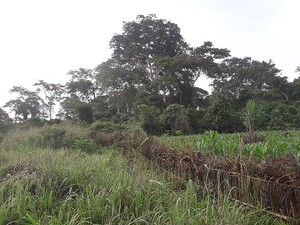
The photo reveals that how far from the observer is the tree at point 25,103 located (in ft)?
128

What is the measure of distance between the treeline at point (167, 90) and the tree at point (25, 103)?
12 cm

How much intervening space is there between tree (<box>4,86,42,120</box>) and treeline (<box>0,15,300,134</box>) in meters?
0.12

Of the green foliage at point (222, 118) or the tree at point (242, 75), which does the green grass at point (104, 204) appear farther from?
the tree at point (242, 75)

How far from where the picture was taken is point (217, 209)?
2.67m

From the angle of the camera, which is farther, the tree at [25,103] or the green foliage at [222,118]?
the tree at [25,103]

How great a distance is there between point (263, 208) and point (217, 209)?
65 cm

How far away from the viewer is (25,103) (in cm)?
3934

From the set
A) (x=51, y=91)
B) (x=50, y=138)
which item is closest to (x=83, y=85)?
(x=51, y=91)

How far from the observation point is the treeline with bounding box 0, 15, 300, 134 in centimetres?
1995

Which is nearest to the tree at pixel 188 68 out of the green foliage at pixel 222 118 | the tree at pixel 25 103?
the green foliage at pixel 222 118

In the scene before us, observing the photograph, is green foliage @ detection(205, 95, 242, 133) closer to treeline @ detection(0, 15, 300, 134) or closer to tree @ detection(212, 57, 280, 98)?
treeline @ detection(0, 15, 300, 134)

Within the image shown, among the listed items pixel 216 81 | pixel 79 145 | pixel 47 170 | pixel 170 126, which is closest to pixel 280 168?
pixel 47 170

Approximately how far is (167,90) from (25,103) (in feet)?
71.5

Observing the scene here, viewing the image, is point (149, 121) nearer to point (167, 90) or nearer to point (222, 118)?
point (222, 118)
